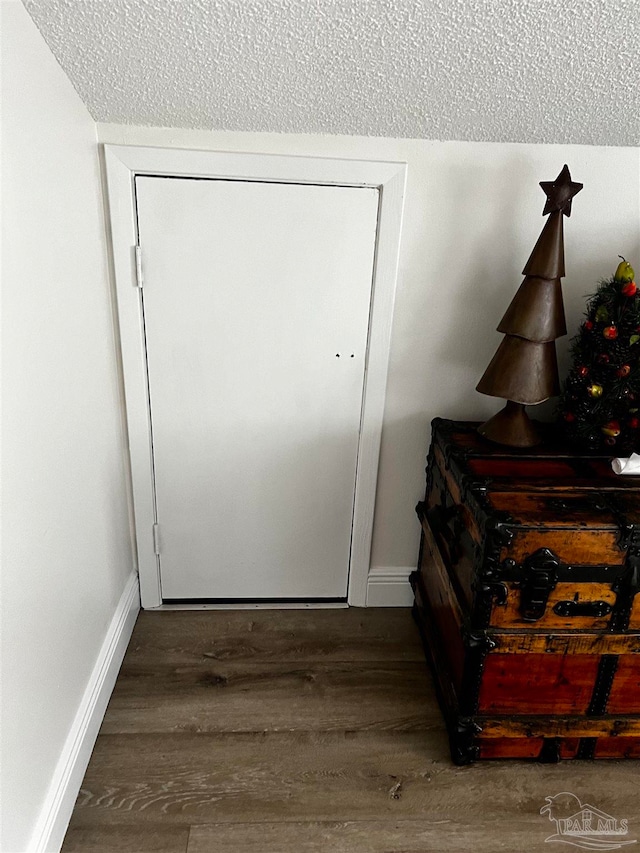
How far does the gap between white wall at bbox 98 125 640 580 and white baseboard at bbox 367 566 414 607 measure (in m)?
0.42

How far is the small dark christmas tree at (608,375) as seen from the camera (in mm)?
1556

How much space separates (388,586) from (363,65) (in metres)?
1.62

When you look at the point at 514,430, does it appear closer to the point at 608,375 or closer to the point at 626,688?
the point at 608,375

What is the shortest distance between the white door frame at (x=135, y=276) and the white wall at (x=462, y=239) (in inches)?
1.5

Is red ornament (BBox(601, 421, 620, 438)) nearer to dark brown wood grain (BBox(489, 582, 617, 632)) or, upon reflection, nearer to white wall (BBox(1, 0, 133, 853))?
dark brown wood grain (BBox(489, 582, 617, 632))

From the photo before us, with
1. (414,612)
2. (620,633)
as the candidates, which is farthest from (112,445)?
(620,633)

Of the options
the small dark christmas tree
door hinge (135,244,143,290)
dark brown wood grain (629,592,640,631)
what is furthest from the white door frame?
dark brown wood grain (629,592,640,631)

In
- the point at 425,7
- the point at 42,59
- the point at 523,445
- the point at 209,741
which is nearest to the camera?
the point at 425,7

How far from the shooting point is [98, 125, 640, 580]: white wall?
165 centimetres

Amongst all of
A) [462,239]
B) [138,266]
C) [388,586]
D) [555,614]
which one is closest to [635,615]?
[555,614]

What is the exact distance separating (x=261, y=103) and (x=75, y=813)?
1.79 m

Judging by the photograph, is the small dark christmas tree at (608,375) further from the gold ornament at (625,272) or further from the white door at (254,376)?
the white door at (254,376)

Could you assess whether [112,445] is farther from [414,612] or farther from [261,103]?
[414,612]

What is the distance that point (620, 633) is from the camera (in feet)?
4.70
